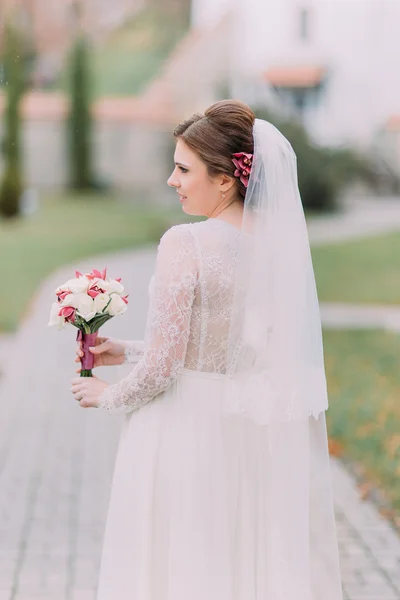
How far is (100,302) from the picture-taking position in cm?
268

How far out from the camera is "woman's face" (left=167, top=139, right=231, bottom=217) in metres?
2.63

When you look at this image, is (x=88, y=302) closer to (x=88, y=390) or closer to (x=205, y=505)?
(x=88, y=390)

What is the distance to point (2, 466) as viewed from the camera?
18.8ft

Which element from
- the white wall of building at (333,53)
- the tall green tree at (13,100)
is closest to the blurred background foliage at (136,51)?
the white wall of building at (333,53)

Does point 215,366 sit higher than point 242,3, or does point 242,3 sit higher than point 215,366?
point 242,3

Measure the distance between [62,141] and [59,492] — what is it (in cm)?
2080

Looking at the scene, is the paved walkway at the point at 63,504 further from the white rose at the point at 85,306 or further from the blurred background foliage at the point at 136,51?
the blurred background foliage at the point at 136,51

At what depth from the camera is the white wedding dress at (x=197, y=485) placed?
2.62 m

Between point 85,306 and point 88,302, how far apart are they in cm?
1

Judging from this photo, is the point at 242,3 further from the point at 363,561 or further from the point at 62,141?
the point at 363,561

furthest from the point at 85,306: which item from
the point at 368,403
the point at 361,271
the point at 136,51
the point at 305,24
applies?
the point at 136,51

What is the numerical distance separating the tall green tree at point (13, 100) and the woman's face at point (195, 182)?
21.3 meters

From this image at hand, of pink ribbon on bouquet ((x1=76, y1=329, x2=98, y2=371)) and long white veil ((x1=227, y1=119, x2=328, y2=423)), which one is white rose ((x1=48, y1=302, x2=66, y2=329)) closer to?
pink ribbon on bouquet ((x1=76, y1=329, x2=98, y2=371))

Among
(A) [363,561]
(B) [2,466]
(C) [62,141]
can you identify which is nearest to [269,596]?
(A) [363,561]
